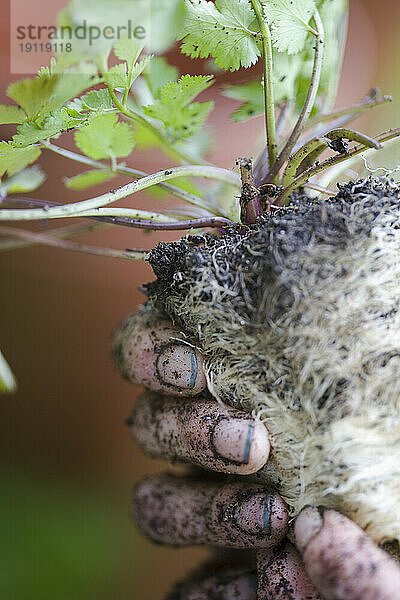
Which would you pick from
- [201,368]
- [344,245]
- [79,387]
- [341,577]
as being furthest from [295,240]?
[79,387]

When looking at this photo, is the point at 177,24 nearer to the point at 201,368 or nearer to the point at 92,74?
the point at 92,74

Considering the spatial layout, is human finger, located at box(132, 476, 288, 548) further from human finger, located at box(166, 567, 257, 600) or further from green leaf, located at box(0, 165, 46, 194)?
green leaf, located at box(0, 165, 46, 194)

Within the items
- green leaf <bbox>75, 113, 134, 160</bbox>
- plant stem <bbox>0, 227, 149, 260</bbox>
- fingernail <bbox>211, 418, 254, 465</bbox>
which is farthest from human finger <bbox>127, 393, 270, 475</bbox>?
green leaf <bbox>75, 113, 134, 160</bbox>

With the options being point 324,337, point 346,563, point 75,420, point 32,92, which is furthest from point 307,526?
point 75,420

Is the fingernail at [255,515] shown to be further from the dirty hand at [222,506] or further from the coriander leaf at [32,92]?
the coriander leaf at [32,92]

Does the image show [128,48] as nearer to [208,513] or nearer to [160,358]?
[160,358]
